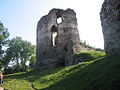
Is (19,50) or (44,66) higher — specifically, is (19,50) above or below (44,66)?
above

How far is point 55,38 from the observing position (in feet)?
91.0

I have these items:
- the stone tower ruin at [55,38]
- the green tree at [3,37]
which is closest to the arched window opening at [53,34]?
the stone tower ruin at [55,38]

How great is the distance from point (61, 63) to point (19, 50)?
52.1 ft

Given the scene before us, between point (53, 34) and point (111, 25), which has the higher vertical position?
point (53, 34)

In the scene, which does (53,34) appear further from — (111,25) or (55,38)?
(111,25)

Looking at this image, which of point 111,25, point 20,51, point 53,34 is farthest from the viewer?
point 20,51

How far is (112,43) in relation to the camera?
42.8 ft

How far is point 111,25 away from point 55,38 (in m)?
15.2

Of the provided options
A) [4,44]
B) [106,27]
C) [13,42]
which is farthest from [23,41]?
[106,27]

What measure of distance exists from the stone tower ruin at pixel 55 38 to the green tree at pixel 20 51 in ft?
37.4

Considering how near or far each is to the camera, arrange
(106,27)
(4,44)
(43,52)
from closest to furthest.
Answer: (106,27) < (43,52) < (4,44)

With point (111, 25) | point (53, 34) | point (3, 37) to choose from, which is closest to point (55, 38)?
point (53, 34)

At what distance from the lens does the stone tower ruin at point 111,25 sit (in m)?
12.5

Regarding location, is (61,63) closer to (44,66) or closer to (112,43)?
(44,66)
